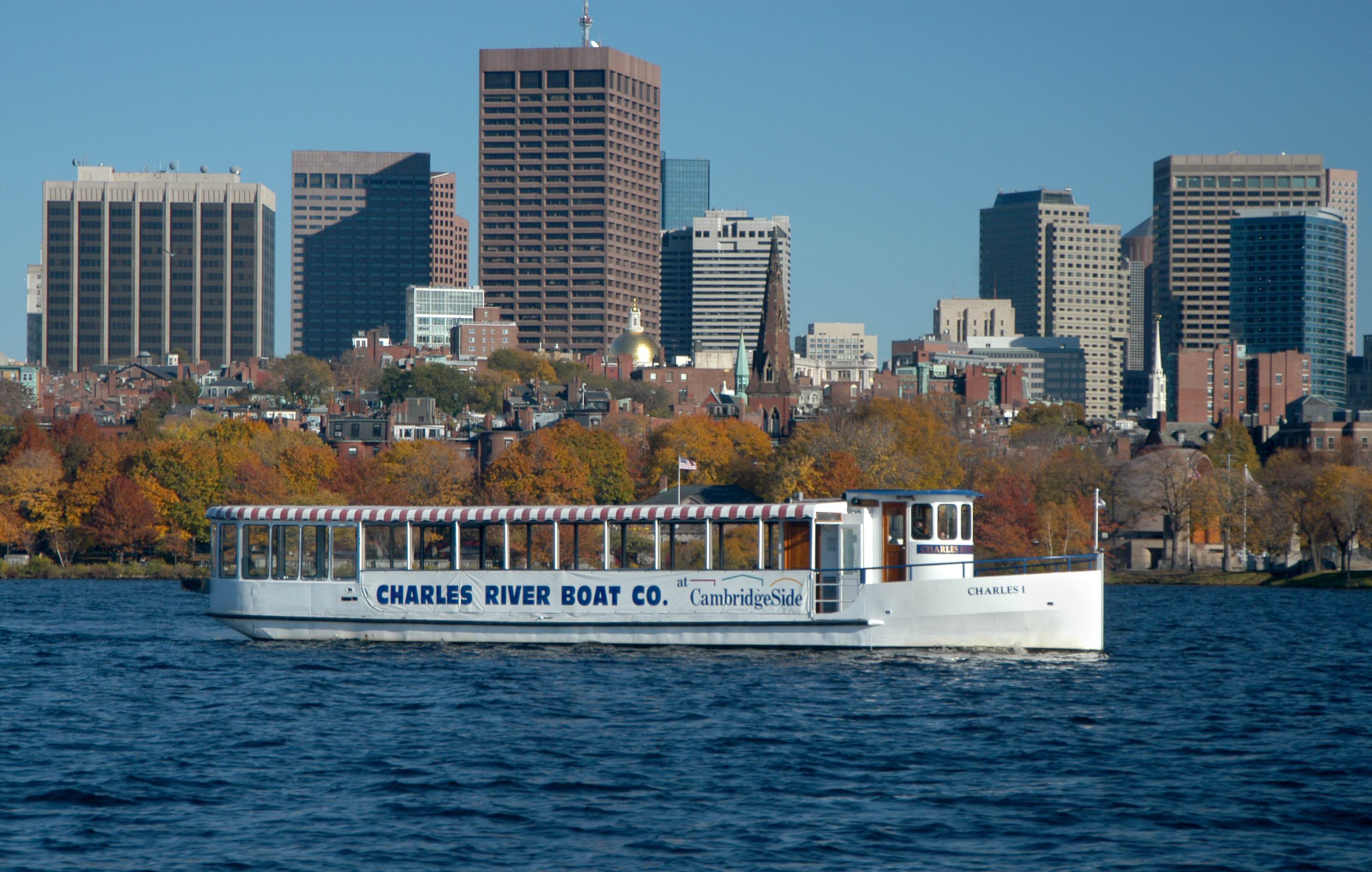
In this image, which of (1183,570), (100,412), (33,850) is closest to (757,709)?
(33,850)

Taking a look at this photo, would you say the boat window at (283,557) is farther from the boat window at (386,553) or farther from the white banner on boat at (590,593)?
the white banner on boat at (590,593)

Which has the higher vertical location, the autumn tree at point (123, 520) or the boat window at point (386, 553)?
the boat window at point (386, 553)

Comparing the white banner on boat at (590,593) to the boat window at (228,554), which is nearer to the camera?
the white banner on boat at (590,593)

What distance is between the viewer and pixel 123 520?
10694cm

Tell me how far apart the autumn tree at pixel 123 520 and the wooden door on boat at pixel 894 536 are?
2865 inches

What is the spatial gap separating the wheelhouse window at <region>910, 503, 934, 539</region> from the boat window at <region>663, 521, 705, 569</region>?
5.18 m

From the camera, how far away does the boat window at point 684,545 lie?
149 feet

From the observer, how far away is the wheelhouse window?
44.3m

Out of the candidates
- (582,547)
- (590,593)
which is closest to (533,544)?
(582,547)

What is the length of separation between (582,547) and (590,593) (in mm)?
21173

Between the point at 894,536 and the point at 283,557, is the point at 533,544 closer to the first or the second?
the point at 283,557

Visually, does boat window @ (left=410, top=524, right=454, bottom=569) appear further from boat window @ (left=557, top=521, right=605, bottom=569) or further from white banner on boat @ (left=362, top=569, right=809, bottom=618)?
boat window @ (left=557, top=521, right=605, bottom=569)

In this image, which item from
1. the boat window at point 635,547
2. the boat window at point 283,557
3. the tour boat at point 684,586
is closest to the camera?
the tour boat at point 684,586

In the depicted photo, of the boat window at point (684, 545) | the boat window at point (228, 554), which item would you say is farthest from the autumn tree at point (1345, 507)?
the boat window at point (228, 554)
